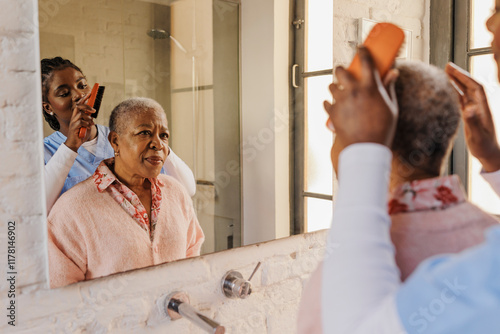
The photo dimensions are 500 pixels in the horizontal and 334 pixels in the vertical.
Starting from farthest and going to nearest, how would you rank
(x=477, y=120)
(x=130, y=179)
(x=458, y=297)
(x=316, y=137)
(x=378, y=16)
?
(x=316, y=137), (x=130, y=179), (x=378, y=16), (x=477, y=120), (x=458, y=297)

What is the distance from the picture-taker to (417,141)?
381 millimetres

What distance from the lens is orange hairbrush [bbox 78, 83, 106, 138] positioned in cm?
68

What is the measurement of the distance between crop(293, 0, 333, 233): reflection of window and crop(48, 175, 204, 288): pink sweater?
0.92ft

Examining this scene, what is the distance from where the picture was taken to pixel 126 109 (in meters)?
0.72

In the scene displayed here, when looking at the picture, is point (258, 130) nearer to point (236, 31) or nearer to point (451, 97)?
point (236, 31)

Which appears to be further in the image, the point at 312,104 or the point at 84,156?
the point at 312,104

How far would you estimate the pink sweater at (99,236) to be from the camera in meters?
0.68

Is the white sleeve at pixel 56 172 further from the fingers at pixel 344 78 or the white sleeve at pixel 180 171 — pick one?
the fingers at pixel 344 78

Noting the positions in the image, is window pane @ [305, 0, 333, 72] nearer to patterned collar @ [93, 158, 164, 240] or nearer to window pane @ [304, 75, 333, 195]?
window pane @ [304, 75, 333, 195]

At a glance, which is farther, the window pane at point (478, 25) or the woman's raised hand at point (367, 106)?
the window pane at point (478, 25)

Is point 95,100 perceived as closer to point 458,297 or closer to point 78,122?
point 78,122

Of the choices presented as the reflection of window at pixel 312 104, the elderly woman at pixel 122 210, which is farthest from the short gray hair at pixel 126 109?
the reflection of window at pixel 312 104

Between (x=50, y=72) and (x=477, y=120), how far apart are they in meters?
0.63

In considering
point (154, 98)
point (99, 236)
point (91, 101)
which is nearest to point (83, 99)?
point (91, 101)
